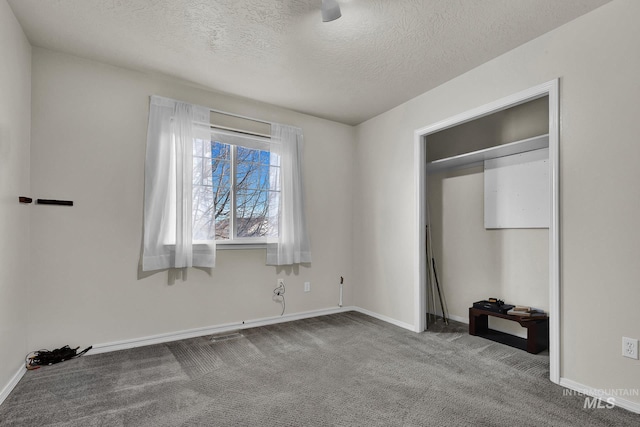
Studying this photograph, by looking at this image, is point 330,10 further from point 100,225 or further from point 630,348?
point 630,348

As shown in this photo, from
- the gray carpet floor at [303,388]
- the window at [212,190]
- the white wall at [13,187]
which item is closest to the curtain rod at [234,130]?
the window at [212,190]

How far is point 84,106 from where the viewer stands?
9.50ft

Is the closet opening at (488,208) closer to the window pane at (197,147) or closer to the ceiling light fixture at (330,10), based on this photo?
the ceiling light fixture at (330,10)

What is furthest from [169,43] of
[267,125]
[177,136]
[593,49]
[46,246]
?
[593,49]

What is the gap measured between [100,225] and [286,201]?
1.85 metres

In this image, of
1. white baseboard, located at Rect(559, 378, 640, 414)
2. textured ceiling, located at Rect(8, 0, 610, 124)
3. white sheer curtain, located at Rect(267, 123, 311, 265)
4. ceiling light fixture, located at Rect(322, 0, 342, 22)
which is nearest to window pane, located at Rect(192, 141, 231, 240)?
white sheer curtain, located at Rect(267, 123, 311, 265)

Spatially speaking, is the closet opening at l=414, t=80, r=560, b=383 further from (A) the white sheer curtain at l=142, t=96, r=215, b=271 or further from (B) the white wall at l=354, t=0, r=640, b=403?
(A) the white sheer curtain at l=142, t=96, r=215, b=271

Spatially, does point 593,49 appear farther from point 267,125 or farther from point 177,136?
point 177,136

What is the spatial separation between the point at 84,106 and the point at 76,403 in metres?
2.35

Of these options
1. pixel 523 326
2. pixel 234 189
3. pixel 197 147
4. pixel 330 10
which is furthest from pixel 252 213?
pixel 523 326

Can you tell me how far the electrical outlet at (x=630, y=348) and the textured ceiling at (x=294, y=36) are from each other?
7.13 ft

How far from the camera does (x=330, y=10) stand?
207cm

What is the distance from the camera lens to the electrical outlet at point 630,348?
202 centimetres

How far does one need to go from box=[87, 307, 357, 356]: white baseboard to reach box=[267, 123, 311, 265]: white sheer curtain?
0.67m
